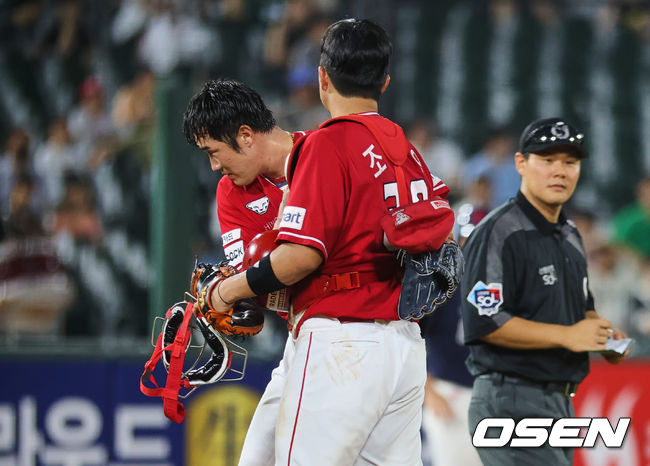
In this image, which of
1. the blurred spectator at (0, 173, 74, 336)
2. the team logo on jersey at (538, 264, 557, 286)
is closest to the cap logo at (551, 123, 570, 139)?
the team logo on jersey at (538, 264, 557, 286)

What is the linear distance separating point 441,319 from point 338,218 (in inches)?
103

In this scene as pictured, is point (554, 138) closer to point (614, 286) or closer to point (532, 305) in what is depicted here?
point (532, 305)

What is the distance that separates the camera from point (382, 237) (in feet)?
10.3

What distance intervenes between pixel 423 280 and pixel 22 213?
514 cm

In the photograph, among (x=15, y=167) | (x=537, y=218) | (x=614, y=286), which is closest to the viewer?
(x=537, y=218)

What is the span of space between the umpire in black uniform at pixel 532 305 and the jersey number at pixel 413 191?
3.38 feet

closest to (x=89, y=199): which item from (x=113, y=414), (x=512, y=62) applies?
(x=113, y=414)

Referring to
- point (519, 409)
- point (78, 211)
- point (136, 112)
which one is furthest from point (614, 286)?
point (136, 112)

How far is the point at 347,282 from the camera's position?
3.14m

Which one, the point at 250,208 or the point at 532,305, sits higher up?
the point at 250,208

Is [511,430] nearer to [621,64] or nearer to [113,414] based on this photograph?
[113,414]

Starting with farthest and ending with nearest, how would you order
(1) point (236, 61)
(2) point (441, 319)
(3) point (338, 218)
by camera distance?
(1) point (236, 61) → (2) point (441, 319) → (3) point (338, 218)

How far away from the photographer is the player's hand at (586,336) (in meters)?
4.03

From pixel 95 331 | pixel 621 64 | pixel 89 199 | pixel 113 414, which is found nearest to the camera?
pixel 113 414
